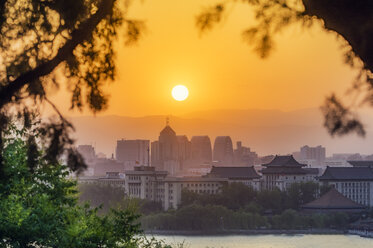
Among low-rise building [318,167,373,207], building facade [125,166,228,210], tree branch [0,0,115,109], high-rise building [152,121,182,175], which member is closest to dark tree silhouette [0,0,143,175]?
tree branch [0,0,115,109]

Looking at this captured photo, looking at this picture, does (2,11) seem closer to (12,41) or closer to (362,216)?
(12,41)

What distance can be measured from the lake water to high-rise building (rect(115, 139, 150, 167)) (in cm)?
2655

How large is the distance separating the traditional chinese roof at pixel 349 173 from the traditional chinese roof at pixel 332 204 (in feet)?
14.7

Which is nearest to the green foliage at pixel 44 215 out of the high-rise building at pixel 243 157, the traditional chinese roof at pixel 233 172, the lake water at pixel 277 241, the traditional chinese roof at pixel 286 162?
the lake water at pixel 277 241

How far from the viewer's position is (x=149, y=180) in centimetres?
3170

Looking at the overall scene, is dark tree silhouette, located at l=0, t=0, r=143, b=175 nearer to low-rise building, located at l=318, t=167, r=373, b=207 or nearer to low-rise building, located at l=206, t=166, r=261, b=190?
low-rise building, located at l=318, t=167, r=373, b=207

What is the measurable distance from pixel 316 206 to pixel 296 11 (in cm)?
2608

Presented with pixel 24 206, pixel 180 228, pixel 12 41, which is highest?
pixel 12 41

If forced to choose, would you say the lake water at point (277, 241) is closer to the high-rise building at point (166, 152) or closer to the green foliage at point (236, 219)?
the green foliage at point (236, 219)

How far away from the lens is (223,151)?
173ft

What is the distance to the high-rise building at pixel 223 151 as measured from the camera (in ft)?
172

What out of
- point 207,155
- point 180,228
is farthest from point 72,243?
point 207,155

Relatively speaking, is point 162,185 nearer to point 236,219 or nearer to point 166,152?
point 236,219

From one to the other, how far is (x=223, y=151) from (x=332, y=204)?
25636 mm
